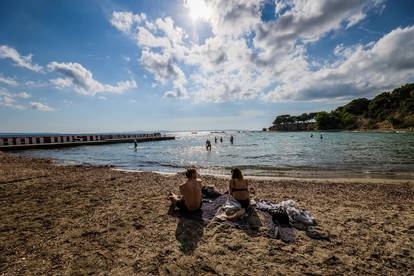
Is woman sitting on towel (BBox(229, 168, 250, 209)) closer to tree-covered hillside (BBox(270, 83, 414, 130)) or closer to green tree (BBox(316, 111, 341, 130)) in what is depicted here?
tree-covered hillside (BBox(270, 83, 414, 130))

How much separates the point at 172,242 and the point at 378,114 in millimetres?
146424

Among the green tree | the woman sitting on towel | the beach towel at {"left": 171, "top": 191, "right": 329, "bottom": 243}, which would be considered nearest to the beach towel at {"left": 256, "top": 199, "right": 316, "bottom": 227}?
the beach towel at {"left": 171, "top": 191, "right": 329, "bottom": 243}

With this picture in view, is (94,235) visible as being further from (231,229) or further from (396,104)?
(396,104)

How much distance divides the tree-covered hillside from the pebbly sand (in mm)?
125094

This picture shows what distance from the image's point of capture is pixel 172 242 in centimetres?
445

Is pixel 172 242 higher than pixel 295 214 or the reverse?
the reverse

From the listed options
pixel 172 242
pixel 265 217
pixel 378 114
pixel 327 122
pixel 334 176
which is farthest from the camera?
pixel 327 122

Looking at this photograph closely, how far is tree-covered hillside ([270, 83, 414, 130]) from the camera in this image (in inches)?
4075

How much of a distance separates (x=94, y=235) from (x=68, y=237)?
48cm

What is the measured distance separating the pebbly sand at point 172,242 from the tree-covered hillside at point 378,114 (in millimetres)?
125094

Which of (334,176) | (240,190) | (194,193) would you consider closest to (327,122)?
(334,176)

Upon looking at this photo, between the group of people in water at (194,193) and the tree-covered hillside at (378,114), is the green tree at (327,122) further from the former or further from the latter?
the group of people in water at (194,193)

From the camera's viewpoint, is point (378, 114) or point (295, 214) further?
point (378, 114)

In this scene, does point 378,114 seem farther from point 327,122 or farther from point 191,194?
point 191,194
